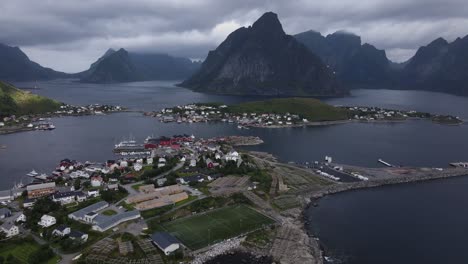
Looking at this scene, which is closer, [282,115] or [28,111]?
[28,111]

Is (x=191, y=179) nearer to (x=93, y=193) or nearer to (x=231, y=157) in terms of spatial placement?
(x=93, y=193)

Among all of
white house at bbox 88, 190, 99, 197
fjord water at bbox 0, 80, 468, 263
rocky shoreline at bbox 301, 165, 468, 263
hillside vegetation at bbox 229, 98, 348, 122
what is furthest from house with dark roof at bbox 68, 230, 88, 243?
hillside vegetation at bbox 229, 98, 348, 122

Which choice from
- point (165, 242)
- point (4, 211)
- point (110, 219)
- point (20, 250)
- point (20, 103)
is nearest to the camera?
point (20, 250)

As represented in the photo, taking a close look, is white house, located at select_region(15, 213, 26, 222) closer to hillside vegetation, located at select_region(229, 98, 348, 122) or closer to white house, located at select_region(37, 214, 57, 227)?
white house, located at select_region(37, 214, 57, 227)

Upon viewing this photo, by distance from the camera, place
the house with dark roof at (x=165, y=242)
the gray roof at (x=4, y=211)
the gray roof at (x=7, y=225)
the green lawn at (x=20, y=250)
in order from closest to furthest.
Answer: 1. the green lawn at (x=20, y=250)
2. the house with dark roof at (x=165, y=242)
3. the gray roof at (x=7, y=225)
4. the gray roof at (x=4, y=211)

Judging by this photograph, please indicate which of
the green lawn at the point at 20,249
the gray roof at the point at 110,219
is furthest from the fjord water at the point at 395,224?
the green lawn at the point at 20,249

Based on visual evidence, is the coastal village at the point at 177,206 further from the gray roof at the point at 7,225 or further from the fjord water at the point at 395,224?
the fjord water at the point at 395,224

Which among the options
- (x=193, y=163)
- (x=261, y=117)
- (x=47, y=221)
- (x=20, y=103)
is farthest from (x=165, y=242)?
(x=20, y=103)
